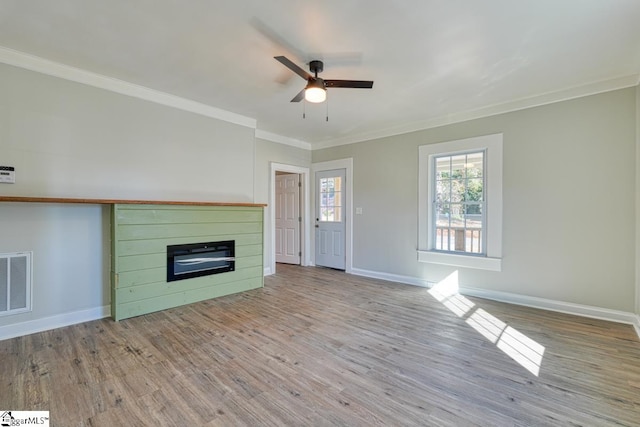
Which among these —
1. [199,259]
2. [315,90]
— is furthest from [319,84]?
[199,259]

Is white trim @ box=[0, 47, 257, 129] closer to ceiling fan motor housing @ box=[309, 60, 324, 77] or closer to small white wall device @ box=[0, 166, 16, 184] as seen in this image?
small white wall device @ box=[0, 166, 16, 184]

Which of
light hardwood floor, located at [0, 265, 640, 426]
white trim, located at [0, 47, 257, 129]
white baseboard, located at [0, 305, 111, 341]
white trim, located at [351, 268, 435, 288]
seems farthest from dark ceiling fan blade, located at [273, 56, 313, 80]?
white trim, located at [351, 268, 435, 288]

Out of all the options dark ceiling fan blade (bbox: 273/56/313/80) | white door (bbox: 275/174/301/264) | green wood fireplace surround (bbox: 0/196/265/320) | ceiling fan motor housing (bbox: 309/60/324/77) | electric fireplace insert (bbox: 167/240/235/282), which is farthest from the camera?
white door (bbox: 275/174/301/264)

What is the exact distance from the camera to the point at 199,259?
3.81 m

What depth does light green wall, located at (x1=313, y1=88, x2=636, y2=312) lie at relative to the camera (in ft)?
10.3

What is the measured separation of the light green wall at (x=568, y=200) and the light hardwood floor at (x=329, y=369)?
450 millimetres

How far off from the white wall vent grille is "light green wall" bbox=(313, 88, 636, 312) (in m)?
4.94

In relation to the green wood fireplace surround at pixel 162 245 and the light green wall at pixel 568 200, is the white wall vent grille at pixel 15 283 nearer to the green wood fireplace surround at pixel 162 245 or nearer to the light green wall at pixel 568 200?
the green wood fireplace surround at pixel 162 245

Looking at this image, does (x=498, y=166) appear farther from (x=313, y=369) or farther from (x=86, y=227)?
(x=86, y=227)

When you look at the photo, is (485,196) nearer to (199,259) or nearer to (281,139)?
(281,139)

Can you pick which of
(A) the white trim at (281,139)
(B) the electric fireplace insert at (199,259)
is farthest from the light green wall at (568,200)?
(B) the electric fireplace insert at (199,259)

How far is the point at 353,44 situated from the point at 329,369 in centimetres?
272

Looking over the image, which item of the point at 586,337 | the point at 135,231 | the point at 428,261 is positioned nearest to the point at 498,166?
the point at 428,261

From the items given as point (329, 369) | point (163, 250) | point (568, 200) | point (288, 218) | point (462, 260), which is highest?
point (568, 200)
